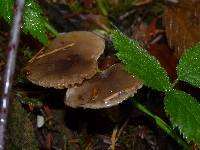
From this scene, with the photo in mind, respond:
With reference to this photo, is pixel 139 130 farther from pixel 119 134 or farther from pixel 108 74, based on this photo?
pixel 108 74

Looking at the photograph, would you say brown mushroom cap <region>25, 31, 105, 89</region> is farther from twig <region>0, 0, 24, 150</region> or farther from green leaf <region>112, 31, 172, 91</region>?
twig <region>0, 0, 24, 150</region>

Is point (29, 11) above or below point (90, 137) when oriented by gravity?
above

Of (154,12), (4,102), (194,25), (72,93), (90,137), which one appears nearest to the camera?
(4,102)

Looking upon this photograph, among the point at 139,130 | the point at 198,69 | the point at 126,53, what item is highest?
the point at 126,53

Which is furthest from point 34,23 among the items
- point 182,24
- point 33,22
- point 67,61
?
point 182,24

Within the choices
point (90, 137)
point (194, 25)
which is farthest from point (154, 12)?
point (90, 137)

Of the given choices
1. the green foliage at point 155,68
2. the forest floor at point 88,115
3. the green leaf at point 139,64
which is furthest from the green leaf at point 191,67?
the forest floor at point 88,115
